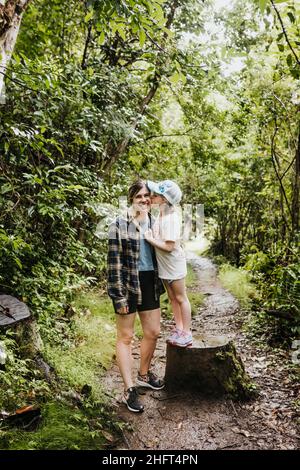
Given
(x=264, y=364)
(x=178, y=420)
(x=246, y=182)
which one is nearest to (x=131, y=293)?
(x=178, y=420)

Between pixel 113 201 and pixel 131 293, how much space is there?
221 centimetres

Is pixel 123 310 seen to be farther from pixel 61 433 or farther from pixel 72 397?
pixel 61 433

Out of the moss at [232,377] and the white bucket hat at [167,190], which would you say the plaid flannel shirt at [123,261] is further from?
the moss at [232,377]

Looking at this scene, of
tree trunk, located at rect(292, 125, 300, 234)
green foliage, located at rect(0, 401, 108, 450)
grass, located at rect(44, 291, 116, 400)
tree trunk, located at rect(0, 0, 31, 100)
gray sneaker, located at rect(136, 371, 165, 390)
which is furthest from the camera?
tree trunk, located at rect(292, 125, 300, 234)

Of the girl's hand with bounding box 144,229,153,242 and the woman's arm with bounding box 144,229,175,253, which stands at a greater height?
the girl's hand with bounding box 144,229,153,242

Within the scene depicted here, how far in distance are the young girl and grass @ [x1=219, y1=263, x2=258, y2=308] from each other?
3.49 m

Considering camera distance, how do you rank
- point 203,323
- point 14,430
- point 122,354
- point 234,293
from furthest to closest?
1. point 234,293
2. point 203,323
3. point 122,354
4. point 14,430

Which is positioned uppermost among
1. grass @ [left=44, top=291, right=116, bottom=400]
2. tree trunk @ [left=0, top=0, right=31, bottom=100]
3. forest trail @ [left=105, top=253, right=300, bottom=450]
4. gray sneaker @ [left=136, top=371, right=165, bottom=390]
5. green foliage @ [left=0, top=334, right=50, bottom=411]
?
tree trunk @ [left=0, top=0, right=31, bottom=100]

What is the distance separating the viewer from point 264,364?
475 cm

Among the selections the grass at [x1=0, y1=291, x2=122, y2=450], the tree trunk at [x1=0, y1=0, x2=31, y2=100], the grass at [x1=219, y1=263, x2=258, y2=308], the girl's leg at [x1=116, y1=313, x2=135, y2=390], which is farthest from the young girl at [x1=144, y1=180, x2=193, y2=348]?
the grass at [x1=219, y1=263, x2=258, y2=308]

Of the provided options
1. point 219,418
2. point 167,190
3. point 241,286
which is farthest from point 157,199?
point 241,286

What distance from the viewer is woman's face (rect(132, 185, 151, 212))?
3543 mm

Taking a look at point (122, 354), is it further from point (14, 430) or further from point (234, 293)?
point (234, 293)

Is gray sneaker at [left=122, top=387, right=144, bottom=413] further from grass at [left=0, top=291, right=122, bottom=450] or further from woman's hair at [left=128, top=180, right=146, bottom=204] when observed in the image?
woman's hair at [left=128, top=180, right=146, bottom=204]
